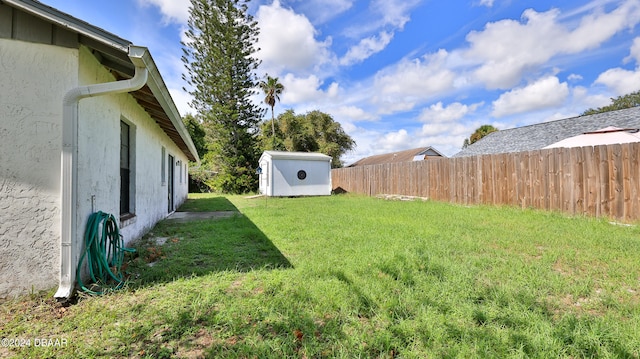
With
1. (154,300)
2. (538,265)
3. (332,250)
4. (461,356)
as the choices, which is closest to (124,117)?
(154,300)

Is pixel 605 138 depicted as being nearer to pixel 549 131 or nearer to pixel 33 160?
pixel 549 131

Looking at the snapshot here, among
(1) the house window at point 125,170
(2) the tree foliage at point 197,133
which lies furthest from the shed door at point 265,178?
(2) the tree foliage at point 197,133

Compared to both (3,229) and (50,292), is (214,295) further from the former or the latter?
(3,229)

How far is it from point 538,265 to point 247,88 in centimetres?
2013

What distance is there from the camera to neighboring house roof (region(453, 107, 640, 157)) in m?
12.4

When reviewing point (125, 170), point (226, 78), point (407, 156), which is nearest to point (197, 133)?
point (226, 78)

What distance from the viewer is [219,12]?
18.6 metres

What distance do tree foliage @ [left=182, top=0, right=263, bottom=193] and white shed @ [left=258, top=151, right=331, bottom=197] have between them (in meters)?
3.39

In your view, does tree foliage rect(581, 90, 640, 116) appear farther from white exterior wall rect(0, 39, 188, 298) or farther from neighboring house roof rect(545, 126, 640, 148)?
white exterior wall rect(0, 39, 188, 298)

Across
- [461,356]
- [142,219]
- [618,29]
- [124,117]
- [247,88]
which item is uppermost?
[247,88]

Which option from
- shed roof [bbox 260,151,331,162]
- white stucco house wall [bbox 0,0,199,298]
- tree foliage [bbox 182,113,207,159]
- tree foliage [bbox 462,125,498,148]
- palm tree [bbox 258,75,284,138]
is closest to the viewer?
white stucco house wall [bbox 0,0,199,298]

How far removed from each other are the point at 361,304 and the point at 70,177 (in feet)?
9.26

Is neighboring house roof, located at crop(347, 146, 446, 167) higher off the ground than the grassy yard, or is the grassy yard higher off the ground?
neighboring house roof, located at crop(347, 146, 446, 167)

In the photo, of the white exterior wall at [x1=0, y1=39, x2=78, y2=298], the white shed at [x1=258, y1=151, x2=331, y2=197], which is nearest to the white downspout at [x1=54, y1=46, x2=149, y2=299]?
the white exterior wall at [x1=0, y1=39, x2=78, y2=298]
